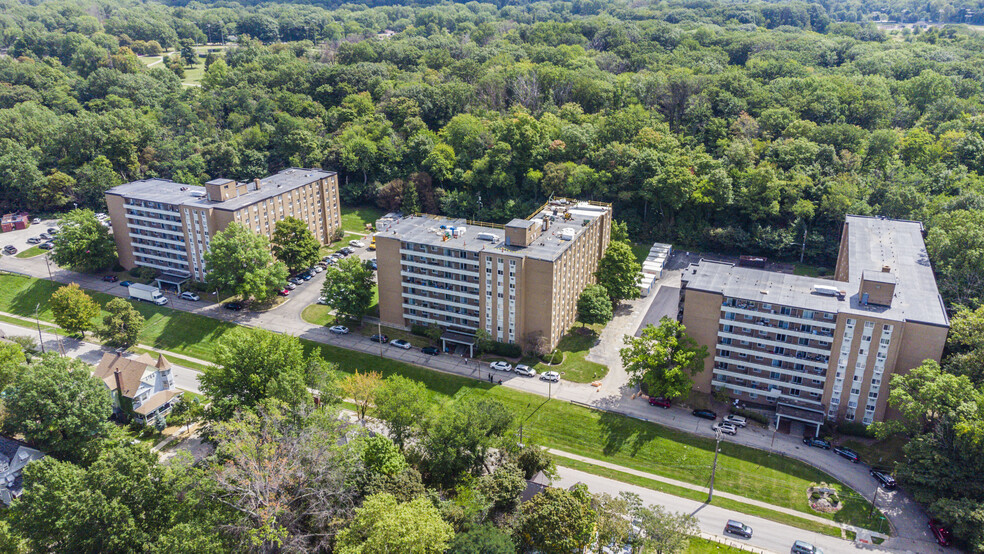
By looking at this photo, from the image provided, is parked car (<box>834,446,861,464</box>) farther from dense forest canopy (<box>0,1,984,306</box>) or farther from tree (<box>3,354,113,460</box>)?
tree (<box>3,354,113,460</box>)

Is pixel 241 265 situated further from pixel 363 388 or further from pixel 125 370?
pixel 363 388

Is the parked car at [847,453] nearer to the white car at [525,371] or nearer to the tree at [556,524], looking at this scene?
the tree at [556,524]

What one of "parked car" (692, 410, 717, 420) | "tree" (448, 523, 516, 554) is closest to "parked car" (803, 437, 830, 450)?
"parked car" (692, 410, 717, 420)

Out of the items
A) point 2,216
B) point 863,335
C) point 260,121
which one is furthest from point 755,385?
point 2,216

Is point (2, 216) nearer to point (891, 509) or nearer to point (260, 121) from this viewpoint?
point (260, 121)

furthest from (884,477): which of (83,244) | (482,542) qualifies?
(83,244)

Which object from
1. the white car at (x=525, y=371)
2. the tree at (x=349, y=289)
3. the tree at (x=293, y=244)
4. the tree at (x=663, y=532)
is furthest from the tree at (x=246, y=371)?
the tree at (x=663, y=532)
